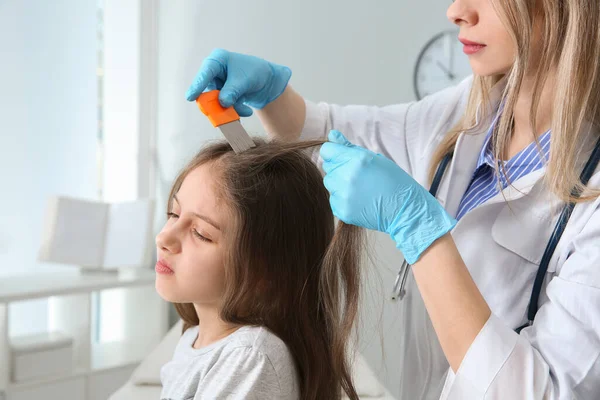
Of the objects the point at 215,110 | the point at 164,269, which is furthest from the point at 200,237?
the point at 215,110

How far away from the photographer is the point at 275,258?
1052 mm

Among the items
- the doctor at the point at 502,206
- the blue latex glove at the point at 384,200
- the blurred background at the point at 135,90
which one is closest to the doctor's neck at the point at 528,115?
the doctor at the point at 502,206

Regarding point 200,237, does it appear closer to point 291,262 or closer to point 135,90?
point 291,262

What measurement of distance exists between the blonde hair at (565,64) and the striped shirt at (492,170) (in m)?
0.07

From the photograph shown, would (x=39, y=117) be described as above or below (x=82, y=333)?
above

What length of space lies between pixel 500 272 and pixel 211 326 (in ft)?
1.63

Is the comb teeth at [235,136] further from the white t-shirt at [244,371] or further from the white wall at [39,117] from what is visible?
the white wall at [39,117]

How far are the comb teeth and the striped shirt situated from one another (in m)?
0.42

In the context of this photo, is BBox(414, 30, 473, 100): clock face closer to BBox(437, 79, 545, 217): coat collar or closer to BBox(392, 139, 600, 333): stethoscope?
BBox(437, 79, 545, 217): coat collar

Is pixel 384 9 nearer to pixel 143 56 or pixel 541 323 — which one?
pixel 143 56

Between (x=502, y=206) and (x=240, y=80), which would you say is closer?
(x=502, y=206)

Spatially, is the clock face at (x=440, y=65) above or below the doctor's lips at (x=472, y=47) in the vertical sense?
above

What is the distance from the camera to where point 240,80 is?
1230mm

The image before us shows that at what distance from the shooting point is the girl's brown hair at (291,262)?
3.38 ft
